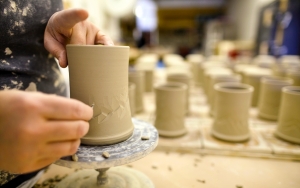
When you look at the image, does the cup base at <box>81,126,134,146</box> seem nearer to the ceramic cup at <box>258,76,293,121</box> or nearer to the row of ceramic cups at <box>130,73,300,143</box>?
the row of ceramic cups at <box>130,73,300,143</box>

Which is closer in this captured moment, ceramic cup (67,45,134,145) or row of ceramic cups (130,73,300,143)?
ceramic cup (67,45,134,145)

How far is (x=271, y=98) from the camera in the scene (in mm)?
1673

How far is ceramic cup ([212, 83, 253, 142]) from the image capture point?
1347 millimetres

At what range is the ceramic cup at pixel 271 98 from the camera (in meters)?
1.65

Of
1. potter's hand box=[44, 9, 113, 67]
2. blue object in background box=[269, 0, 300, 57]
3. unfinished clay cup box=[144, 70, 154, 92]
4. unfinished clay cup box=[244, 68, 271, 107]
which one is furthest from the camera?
blue object in background box=[269, 0, 300, 57]

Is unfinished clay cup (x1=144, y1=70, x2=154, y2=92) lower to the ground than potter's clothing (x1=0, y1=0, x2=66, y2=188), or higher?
lower

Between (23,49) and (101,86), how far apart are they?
1.44 ft

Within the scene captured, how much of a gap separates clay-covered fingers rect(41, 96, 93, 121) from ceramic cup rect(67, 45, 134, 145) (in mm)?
193

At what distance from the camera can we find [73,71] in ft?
2.47

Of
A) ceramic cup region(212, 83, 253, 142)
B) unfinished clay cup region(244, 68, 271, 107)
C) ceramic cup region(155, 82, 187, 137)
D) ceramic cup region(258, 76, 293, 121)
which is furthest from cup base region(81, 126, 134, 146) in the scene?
unfinished clay cup region(244, 68, 271, 107)

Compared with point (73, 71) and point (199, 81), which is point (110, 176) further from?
point (199, 81)

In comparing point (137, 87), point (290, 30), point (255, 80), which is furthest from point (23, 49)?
point (290, 30)

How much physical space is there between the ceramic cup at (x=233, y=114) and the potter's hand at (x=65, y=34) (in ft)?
2.75

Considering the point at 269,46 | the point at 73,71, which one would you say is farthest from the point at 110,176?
the point at 269,46
